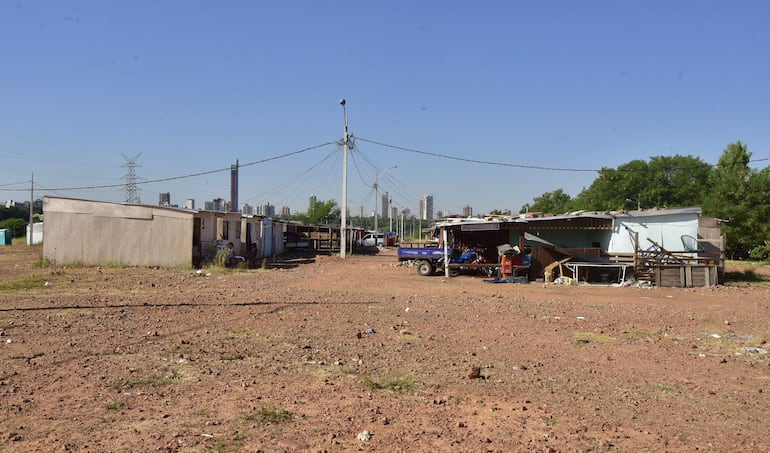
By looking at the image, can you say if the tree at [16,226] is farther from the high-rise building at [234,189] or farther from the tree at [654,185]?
the tree at [654,185]

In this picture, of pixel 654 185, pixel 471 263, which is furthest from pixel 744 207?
pixel 471 263

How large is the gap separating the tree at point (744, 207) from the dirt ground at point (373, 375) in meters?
26.4

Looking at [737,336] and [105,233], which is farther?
[105,233]

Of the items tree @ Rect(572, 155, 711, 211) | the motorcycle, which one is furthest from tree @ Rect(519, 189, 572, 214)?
the motorcycle

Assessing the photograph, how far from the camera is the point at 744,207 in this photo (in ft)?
115

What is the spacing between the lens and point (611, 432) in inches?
195

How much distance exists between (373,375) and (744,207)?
37.0 metres

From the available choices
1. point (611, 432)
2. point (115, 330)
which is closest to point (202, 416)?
point (611, 432)

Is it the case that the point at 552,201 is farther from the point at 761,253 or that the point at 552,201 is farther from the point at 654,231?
the point at 654,231

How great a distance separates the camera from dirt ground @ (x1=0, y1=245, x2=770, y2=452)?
473 cm

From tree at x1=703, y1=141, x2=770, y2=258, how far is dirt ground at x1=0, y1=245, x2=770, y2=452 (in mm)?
26400

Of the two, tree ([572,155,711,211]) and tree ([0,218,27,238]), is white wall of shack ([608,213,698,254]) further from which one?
tree ([0,218,27,238])

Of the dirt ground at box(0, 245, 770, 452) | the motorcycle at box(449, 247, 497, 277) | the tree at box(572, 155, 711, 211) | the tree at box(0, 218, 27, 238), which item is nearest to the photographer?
the dirt ground at box(0, 245, 770, 452)

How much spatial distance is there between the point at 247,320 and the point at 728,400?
7.59 meters
